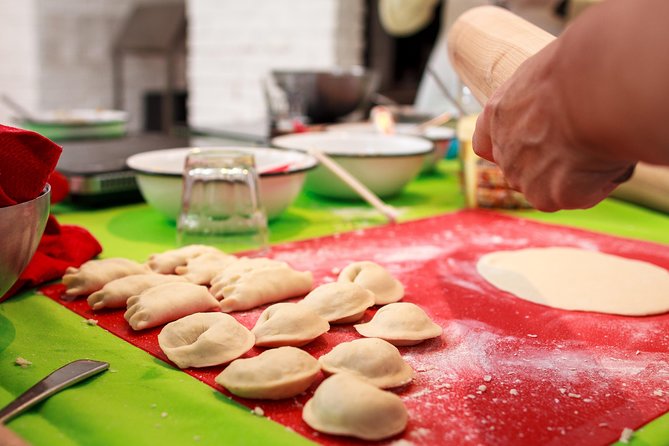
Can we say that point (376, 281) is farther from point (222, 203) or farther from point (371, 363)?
point (222, 203)

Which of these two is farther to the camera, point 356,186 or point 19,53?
point 19,53

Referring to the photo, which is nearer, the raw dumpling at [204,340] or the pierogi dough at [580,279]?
the raw dumpling at [204,340]

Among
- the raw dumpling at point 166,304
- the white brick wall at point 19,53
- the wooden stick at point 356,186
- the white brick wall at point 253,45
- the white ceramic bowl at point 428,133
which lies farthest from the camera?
the white brick wall at point 19,53

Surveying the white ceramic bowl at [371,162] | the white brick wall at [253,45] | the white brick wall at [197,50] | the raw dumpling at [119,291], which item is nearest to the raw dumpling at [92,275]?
the raw dumpling at [119,291]

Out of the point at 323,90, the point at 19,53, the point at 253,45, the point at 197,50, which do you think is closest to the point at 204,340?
the point at 323,90

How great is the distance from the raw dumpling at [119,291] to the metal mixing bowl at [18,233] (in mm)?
131

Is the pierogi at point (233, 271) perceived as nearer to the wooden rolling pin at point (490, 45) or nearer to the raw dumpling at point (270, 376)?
the raw dumpling at point (270, 376)

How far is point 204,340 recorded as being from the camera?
0.72 m

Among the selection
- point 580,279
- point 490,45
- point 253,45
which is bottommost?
point 580,279

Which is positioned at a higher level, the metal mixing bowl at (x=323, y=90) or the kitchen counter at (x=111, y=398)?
the metal mixing bowl at (x=323, y=90)

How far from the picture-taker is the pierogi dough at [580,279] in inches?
37.1

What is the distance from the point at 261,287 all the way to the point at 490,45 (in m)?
0.47

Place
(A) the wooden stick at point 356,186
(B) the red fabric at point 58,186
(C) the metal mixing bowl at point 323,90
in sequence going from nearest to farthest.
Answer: (B) the red fabric at point 58,186 < (A) the wooden stick at point 356,186 < (C) the metal mixing bowl at point 323,90

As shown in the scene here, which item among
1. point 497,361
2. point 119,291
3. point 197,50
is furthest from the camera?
point 197,50
